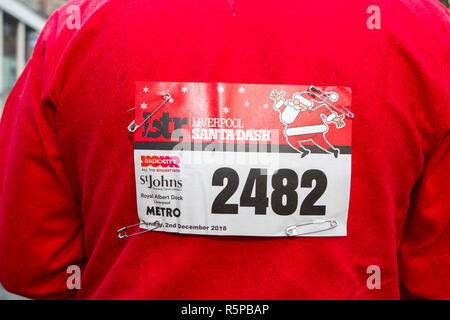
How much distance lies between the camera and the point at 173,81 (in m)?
0.93

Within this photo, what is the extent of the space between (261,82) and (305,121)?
14 centimetres

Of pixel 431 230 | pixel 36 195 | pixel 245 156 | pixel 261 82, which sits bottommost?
pixel 431 230

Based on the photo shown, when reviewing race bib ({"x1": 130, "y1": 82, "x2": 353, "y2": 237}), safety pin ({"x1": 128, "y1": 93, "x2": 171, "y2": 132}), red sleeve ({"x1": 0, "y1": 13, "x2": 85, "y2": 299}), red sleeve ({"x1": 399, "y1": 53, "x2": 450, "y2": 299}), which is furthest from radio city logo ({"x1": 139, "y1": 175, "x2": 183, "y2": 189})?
red sleeve ({"x1": 399, "y1": 53, "x2": 450, "y2": 299})

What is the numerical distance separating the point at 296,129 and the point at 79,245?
2.42 ft

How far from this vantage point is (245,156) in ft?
3.00

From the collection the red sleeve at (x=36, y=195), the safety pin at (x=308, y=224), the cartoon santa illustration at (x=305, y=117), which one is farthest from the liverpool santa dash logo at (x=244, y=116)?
the red sleeve at (x=36, y=195)

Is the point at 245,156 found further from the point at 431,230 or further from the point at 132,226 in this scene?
the point at 431,230

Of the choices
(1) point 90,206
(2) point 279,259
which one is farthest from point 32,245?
(2) point 279,259

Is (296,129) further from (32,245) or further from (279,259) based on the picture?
(32,245)

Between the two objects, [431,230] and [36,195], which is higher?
[36,195]

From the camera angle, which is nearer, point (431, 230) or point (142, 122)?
point (142, 122)

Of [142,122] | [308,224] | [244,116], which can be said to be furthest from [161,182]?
[308,224]

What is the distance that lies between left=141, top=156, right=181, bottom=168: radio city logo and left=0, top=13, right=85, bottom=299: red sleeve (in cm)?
28
